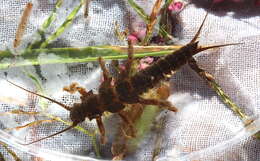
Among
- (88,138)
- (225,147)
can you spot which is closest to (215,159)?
(225,147)

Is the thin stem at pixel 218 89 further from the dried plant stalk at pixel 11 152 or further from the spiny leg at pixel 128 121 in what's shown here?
the dried plant stalk at pixel 11 152

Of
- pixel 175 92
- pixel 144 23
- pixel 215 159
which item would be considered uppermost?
pixel 144 23

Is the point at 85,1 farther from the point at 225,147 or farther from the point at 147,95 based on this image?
the point at 225,147

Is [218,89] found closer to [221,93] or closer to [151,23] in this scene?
[221,93]

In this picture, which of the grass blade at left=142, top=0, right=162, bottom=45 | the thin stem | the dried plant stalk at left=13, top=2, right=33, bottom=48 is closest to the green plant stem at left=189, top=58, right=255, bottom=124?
the thin stem

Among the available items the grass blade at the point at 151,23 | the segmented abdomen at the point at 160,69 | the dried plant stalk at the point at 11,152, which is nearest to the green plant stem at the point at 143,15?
the grass blade at the point at 151,23
